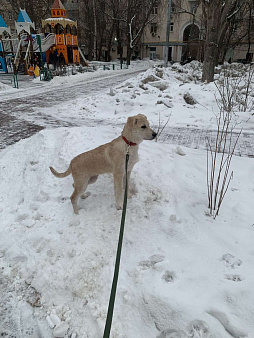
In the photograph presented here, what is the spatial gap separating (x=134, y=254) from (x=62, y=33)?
100 feet

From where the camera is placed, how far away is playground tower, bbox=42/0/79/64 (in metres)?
25.9

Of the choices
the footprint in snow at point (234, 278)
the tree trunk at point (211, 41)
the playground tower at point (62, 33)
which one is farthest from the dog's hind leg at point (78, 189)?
the playground tower at point (62, 33)

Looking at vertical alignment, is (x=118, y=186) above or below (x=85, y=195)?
above

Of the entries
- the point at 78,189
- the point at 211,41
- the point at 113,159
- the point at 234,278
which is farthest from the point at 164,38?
the point at 234,278

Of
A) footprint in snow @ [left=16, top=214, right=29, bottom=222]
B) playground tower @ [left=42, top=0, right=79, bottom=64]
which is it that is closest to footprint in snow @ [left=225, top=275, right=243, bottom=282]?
footprint in snow @ [left=16, top=214, right=29, bottom=222]

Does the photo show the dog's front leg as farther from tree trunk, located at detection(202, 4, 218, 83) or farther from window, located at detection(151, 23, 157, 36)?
window, located at detection(151, 23, 157, 36)

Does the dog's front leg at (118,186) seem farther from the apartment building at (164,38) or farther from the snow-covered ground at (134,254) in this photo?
the apartment building at (164,38)

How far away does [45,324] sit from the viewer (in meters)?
2.34

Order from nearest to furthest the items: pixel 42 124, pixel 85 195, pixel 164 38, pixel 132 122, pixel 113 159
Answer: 1. pixel 132 122
2. pixel 113 159
3. pixel 85 195
4. pixel 42 124
5. pixel 164 38

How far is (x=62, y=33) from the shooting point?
27266 millimetres

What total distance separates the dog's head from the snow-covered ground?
115cm

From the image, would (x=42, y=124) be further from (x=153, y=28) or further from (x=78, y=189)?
(x=153, y=28)

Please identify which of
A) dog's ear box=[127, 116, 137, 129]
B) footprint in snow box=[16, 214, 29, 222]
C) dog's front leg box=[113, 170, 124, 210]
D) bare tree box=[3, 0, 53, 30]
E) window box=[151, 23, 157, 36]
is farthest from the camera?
window box=[151, 23, 157, 36]

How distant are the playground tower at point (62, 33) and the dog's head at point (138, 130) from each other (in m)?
28.2
